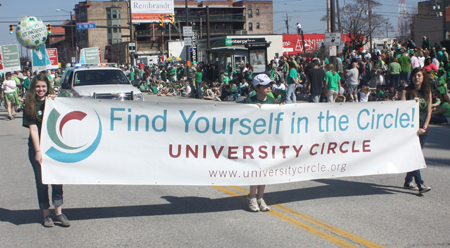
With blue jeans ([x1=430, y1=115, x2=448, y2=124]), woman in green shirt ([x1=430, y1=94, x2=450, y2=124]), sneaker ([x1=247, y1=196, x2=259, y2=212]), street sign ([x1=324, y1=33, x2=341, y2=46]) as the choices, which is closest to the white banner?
sneaker ([x1=247, y1=196, x2=259, y2=212])

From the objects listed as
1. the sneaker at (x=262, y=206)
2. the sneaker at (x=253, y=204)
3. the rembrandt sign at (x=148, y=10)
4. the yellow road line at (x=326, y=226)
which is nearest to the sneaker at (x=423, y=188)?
the yellow road line at (x=326, y=226)

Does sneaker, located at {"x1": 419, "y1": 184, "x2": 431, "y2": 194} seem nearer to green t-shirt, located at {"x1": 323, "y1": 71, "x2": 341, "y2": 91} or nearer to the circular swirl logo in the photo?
the circular swirl logo

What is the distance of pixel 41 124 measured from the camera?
17.1 ft

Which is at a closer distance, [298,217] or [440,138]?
[298,217]

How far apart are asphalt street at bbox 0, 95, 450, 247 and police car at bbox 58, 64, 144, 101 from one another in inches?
253

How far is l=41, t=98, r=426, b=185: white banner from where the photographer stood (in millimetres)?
5352

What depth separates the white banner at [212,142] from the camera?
5352 millimetres

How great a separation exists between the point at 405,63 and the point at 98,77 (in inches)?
478

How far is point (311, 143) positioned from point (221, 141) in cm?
120

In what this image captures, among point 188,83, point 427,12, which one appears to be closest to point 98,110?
point 188,83

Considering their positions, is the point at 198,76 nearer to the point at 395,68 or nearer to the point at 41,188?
the point at 395,68

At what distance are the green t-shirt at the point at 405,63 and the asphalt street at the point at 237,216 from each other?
11803 millimetres

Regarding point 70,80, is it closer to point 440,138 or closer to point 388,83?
point 440,138

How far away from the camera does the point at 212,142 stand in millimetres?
5684
